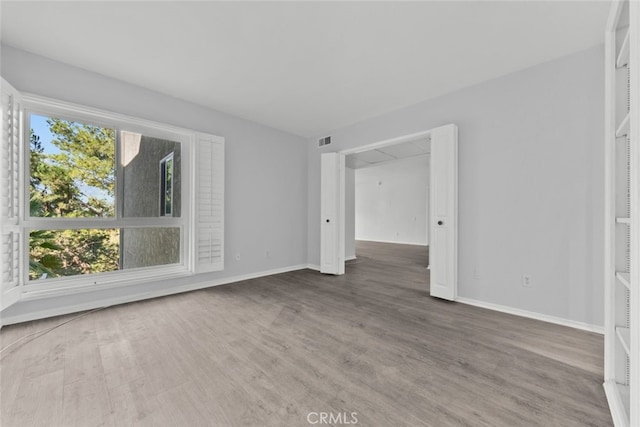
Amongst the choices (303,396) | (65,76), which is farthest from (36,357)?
(65,76)

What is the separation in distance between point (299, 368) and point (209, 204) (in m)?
2.63

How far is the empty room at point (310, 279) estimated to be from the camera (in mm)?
1403

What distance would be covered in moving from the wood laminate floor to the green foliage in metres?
0.63

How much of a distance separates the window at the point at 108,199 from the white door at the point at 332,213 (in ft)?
5.66

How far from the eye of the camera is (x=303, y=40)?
86.6 inches

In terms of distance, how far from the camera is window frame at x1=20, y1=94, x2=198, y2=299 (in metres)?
2.40

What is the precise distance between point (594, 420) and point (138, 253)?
14.3ft

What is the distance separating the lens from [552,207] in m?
2.43
